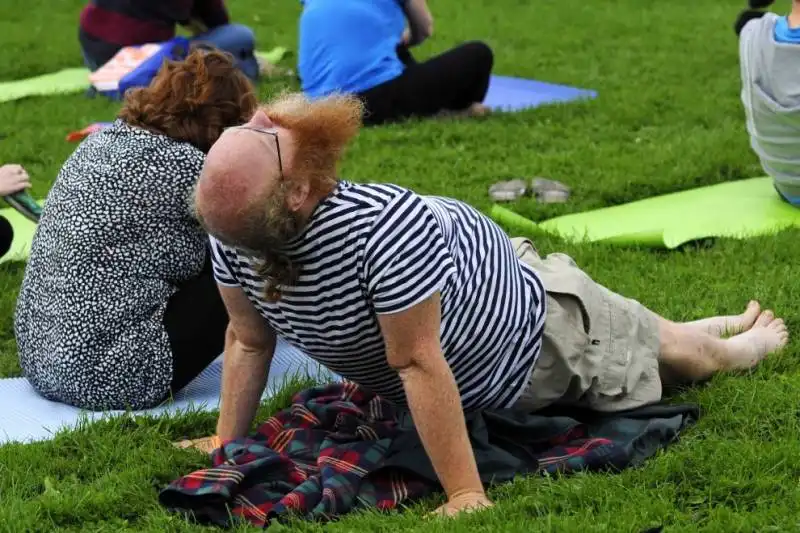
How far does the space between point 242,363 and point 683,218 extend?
2954 millimetres

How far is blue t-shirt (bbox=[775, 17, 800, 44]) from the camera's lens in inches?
214

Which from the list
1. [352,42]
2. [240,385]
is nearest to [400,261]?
[240,385]

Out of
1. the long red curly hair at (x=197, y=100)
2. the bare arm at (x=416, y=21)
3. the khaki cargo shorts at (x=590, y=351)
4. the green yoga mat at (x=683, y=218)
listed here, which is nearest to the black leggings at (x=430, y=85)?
the bare arm at (x=416, y=21)

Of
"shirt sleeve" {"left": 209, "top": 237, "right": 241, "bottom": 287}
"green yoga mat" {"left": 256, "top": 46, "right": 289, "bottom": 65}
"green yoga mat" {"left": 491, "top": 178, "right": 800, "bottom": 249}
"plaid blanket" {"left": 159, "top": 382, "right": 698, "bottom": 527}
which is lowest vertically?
"green yoga mat" {"left": 256, "top": 46, "right": 289, "bottom": 65}

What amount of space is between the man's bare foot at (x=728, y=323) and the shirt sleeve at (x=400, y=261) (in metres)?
1.44

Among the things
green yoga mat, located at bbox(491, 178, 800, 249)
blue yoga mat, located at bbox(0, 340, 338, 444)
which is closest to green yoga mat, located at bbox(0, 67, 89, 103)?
green yoga mat, located at bbox(491, 178, 800, 249)

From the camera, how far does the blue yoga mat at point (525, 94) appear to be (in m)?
8.29

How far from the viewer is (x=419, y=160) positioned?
272 inches

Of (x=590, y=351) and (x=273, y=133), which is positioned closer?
(x=273, y=133)

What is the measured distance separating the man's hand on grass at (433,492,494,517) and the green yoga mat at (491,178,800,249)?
254 cm

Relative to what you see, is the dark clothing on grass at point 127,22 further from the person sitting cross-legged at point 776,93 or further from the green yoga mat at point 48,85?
the person sitting cross-legged at point 776,93

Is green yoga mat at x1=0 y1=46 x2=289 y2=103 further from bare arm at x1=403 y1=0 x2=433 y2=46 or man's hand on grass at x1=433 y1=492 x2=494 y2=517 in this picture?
man's hand on grass at x1=433 y1=492 x2=494 y2=517

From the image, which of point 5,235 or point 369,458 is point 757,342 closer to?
point 369,458

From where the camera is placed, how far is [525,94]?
8.69m
